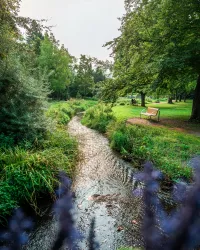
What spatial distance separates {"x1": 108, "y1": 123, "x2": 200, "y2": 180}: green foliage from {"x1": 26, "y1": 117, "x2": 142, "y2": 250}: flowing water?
0.74m

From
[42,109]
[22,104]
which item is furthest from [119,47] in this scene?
[22,104]

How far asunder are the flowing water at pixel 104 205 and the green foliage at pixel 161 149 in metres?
0.74

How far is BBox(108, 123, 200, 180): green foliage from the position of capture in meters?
6.12

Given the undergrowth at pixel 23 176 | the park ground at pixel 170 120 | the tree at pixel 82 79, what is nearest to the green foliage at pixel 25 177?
the undergrowth at pixel 23 176

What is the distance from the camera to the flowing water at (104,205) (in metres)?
3.74

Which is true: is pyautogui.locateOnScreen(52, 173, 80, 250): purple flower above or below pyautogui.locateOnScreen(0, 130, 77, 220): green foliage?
above

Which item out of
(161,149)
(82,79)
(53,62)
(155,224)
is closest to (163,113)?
(161,149)

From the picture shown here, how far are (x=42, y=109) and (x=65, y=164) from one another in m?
2.85

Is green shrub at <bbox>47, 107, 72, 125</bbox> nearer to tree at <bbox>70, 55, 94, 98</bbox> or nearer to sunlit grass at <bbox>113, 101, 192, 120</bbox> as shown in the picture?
sunlit grass at <bbox>113, 101, 192, 120</bbox>

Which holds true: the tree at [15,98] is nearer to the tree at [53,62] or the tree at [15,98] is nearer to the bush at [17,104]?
the bush at [17,104]

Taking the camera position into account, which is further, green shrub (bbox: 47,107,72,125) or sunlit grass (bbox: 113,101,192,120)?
sunlit grass (bbox: 113,101,192,120)

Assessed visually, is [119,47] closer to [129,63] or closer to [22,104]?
[129,63]

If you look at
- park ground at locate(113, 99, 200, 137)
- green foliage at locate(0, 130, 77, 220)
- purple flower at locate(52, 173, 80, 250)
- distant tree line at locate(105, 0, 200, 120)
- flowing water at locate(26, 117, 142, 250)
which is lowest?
flowing water at locate(26, 117, 142, 250)

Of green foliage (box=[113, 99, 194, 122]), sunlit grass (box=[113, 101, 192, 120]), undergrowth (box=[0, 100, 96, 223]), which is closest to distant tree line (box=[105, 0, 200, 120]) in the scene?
Answer: green foliage (box=[113, 99, 194, 122])
